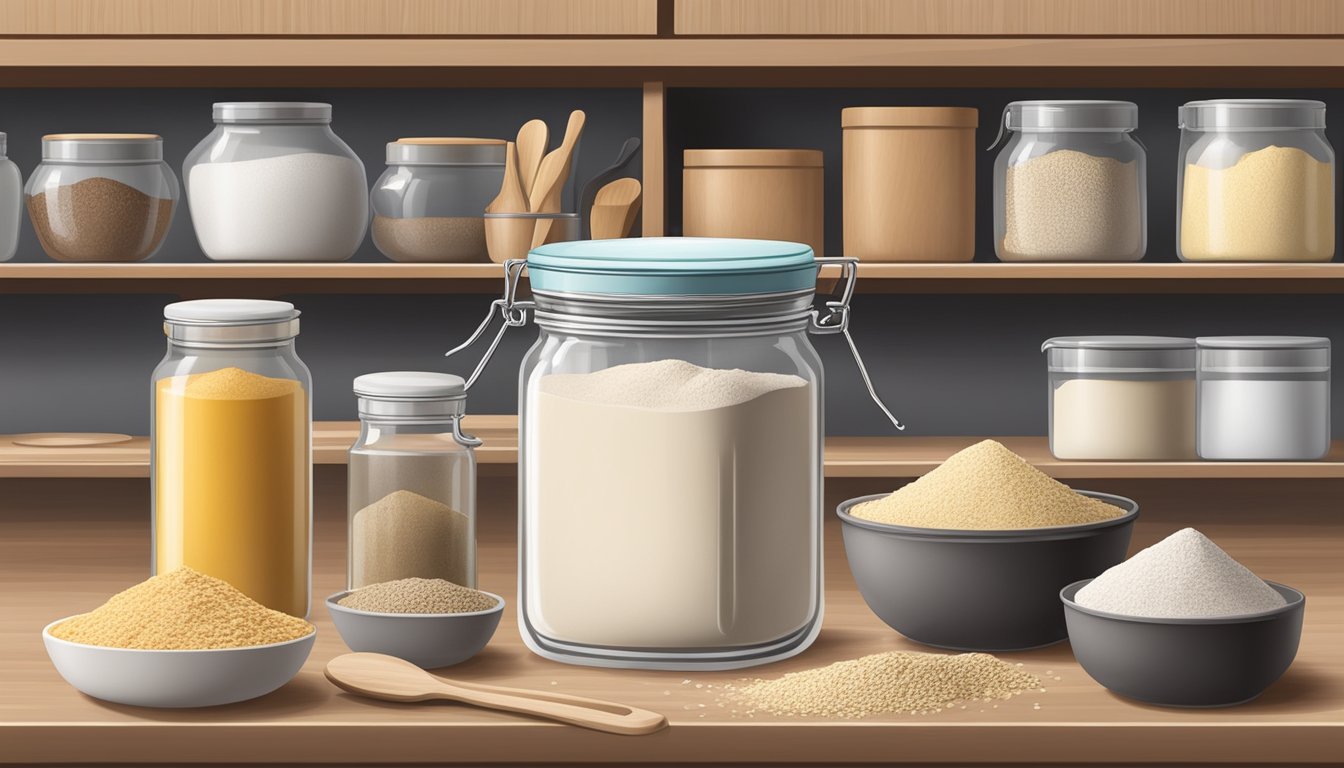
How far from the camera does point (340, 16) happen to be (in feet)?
5.74

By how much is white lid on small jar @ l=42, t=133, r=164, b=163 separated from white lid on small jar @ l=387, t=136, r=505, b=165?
0.91ft

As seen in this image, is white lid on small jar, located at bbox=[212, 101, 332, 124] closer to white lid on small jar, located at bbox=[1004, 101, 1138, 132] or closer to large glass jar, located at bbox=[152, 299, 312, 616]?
large glass jar, located at bbox=[152, 299, 312, 616]

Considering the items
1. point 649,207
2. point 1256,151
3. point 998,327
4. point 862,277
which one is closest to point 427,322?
point 649,207

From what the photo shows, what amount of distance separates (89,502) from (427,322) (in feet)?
1.57

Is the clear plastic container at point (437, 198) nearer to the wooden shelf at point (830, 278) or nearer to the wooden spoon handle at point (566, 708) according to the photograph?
the wooden shelf at point (830, 278)

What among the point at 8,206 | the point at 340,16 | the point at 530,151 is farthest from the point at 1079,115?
the point at 8,206

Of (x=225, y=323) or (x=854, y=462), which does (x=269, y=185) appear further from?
(x=854, y=462)

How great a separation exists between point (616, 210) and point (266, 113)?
407 millimetres

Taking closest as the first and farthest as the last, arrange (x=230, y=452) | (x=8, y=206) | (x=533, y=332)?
(x=230, y=452) → (x=8, y=206) → (x=533, y=332)

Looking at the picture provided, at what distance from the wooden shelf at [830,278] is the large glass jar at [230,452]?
0.38 metres

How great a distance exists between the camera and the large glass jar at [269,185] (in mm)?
1771

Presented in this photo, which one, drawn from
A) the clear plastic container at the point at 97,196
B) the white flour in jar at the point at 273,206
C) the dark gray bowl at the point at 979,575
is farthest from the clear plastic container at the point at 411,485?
the clear plastic container at the point at 97,196

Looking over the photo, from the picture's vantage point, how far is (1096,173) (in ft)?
5.75

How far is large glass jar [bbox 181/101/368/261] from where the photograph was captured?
1771 mm
